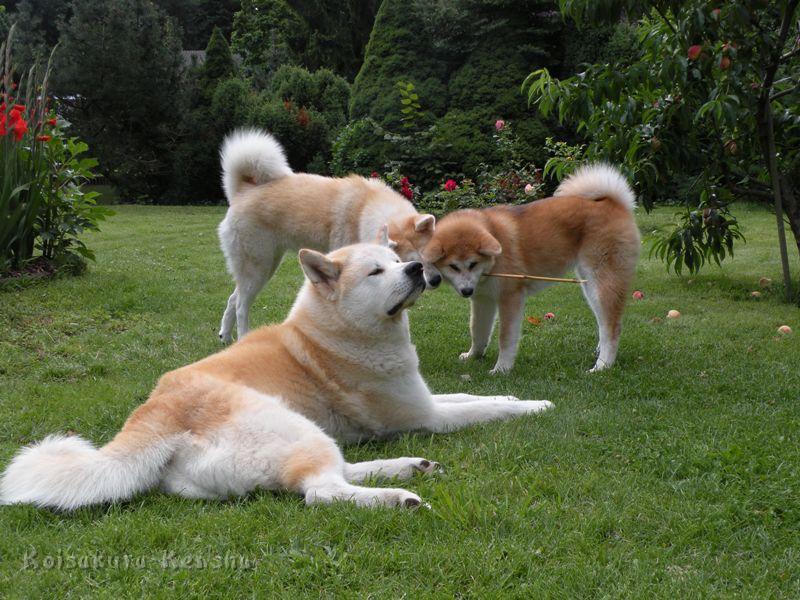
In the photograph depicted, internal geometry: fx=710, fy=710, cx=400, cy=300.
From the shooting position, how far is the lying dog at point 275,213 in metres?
6.04

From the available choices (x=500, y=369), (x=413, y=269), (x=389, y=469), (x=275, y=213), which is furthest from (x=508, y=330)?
(x=389, y=469)

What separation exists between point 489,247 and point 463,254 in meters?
0.20

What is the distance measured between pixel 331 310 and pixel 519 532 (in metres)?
1.67

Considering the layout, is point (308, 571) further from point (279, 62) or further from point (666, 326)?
point (279, 62)

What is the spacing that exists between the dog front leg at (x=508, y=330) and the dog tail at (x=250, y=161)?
239 centimetres

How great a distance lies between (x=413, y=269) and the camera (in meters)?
3.83

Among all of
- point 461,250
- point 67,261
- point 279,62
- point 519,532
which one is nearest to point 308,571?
point 519,532

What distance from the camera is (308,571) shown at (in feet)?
8.02

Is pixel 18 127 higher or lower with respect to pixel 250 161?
higher

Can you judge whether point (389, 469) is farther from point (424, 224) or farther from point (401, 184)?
point (401, 184)

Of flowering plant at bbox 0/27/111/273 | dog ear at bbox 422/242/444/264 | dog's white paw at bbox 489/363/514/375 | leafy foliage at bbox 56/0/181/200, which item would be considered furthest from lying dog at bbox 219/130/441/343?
leafy foliage at bbox 56/0/181/200

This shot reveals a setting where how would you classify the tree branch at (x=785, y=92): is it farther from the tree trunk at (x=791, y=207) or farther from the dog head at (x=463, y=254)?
the dog head at (x=463, y=254)

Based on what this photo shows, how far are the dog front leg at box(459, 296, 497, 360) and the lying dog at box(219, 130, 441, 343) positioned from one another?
3.08 ft

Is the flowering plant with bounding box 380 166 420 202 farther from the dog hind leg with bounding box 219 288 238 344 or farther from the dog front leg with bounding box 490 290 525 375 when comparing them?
the dog front leg with bounding box 490 290 525 375
